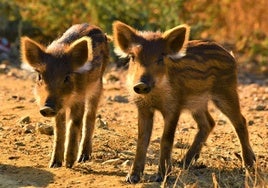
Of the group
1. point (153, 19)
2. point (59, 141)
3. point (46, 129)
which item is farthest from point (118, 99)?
point (59, 141)

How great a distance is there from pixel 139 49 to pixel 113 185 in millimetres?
1391

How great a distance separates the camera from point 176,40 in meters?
7.61

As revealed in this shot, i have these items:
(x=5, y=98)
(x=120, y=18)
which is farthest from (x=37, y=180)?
(x=120, y=18)

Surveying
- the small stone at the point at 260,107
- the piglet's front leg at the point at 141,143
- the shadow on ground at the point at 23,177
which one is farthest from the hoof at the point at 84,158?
the small stone at the point at 260,107

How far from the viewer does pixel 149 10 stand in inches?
572

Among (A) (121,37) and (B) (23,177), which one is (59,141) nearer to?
(B) (23,177)

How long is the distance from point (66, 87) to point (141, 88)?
38.4 inches

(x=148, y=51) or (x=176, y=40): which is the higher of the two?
(x=176, y=40)

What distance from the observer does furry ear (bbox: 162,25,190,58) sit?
7578mm

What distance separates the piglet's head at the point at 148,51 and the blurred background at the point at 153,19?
249 inches

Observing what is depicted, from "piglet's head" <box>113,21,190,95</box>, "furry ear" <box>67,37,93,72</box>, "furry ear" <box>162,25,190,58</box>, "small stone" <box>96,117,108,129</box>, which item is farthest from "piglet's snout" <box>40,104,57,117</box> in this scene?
"small stone" <box>96,117,108,129</box>

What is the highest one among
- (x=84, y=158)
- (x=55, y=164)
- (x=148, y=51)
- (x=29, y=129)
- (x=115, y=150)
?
(x=148, y=51)

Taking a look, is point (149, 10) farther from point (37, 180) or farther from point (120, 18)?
point (37, 180)

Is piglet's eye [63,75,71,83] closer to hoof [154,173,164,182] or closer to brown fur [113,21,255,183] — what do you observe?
brown fur [113,21,255,183]
